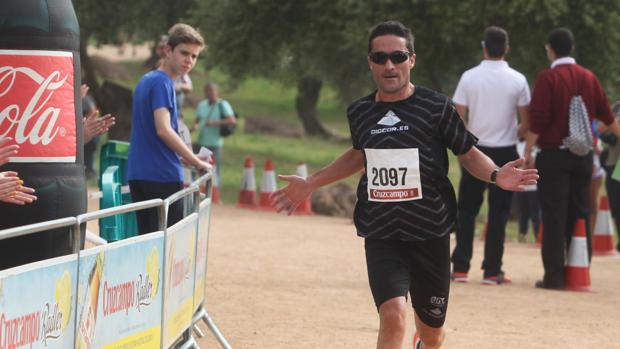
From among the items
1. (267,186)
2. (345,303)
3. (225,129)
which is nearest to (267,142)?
(225,129)

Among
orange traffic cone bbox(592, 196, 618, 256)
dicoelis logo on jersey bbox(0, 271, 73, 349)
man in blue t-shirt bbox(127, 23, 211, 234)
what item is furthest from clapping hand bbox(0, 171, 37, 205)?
orange traffic cone bbox(592, 196, 618, 256)

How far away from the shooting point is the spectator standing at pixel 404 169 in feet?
22.6

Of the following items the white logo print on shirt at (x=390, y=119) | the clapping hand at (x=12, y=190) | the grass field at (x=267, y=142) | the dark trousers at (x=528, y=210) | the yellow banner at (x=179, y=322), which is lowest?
the grass field at (x=267, y=142)

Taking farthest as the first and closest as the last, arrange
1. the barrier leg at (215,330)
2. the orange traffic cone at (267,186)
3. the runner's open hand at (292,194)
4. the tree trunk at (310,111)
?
1. the tree trunk at (310,111)
2. the orange traffic cone at (267,186)
3. the barrier leg at (215,330)
4. the runner's open hand at (292,194)

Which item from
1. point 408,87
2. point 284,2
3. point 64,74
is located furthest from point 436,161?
point 284,2

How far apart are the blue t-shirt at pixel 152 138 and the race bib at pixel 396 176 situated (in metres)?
2.58

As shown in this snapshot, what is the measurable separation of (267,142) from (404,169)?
3941cm

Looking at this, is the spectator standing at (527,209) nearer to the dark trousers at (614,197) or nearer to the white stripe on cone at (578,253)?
the dark trousers at (614,197)

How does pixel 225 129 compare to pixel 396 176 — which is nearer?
pixel 396 176

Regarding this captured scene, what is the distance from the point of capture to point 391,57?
6.88 metres

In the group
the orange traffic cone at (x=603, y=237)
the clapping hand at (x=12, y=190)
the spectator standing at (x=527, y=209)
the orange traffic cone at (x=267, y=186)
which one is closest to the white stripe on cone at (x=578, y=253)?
the orange traffic cone at (x=603, y=237)

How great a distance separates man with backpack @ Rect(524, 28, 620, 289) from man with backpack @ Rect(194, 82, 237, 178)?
32.6ft

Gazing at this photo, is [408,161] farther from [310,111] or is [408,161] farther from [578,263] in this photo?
[310,111]

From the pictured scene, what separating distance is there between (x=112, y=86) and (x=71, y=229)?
90.9ft
